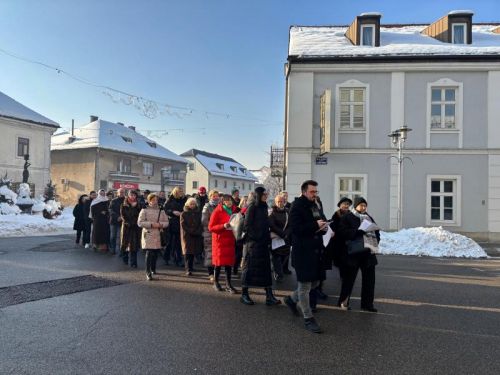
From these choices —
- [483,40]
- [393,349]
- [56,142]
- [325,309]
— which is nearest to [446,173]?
[483,40]

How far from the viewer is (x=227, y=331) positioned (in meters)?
4.85

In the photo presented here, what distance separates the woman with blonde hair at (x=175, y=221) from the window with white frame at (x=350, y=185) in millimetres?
9135

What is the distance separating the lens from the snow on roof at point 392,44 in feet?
56.0

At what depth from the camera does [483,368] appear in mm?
3895

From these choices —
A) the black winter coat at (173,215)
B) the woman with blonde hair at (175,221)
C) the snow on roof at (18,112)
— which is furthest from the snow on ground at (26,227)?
the snow on roof at (18,112)

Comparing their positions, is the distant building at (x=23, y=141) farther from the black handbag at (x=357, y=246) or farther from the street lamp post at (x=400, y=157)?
the black handbag at (x=357, y=246)

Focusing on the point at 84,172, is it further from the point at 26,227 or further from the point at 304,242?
the point at 304,242

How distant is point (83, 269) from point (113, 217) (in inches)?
98.0

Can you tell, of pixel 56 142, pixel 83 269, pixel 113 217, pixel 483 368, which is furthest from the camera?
pixel 56 142

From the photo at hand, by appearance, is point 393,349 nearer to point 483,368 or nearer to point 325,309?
point 483,368

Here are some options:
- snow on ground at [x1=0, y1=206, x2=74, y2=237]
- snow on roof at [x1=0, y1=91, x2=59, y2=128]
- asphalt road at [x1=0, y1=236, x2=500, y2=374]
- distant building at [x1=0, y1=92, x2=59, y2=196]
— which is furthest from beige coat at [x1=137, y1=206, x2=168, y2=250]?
snow on roof at [x1=0, y1=91, x2=59, y2=128]

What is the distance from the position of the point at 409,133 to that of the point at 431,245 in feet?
19.2

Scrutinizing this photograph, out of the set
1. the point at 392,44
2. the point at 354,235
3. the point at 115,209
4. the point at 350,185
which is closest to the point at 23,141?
the point at 115,209

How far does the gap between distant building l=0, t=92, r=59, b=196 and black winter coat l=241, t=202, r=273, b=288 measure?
104 ft
